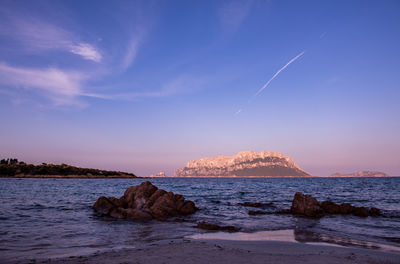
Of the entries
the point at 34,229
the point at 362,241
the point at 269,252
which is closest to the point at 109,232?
the point at 34,229

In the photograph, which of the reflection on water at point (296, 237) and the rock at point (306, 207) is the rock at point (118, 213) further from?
the rock at point (306, 207)

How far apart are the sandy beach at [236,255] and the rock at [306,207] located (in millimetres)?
10699

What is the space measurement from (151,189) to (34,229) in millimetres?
11562

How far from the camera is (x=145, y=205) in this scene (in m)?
21.1

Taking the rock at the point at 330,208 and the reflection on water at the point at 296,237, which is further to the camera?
the rock at the point at 330,208

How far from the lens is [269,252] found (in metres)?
8.09

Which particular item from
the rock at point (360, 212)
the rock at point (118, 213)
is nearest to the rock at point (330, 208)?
the rock at point (360, 212)

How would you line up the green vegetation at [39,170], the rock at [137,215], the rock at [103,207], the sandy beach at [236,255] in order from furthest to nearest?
A: the green vegetation at [39,170] → the rock at [103,207] → the rock at [137,215] → the sandy beach at [236,255]

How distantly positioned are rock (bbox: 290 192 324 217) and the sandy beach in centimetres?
1070

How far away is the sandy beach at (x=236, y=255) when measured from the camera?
276 inches

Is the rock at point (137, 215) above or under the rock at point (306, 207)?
under

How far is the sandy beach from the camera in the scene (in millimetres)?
7020

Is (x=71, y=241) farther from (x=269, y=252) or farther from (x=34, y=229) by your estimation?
(x=269, y=252)

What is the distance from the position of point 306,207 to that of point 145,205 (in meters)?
13.2
